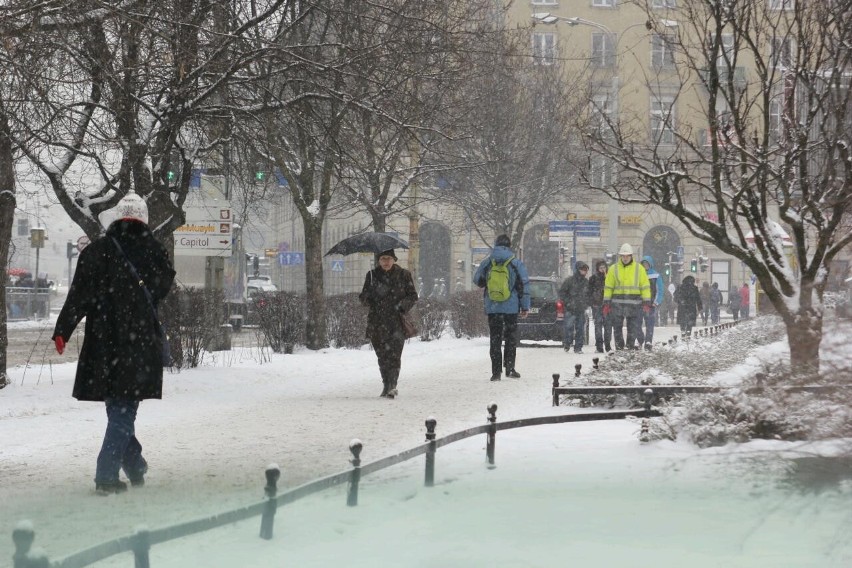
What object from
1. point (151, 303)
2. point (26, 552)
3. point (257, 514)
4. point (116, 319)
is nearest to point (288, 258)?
point (151, 303)

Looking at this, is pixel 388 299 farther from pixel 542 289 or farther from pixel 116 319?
pixel 542 289

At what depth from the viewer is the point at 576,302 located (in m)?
24.1

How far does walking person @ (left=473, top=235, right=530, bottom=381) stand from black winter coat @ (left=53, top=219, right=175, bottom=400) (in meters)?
8.75

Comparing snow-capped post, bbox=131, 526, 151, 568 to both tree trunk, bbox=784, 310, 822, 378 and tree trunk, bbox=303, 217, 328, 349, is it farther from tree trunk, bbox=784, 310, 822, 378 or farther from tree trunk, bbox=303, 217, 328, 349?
tree trunk, bbox=303, 217, 328, 349

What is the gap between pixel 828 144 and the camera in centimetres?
1226

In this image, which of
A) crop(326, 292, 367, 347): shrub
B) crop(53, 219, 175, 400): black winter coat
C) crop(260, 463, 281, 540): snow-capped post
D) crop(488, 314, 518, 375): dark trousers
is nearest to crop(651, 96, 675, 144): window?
crop(488, 314, 518, 375): dark trousers

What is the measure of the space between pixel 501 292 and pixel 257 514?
10464 millimetres

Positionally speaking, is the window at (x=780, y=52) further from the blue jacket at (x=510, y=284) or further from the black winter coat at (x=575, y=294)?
the black winter coat at (x=575, y=294)

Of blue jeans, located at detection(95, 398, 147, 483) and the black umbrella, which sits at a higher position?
the black umbrella

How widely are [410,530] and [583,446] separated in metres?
3.51

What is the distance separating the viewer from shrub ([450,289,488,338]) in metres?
27.3

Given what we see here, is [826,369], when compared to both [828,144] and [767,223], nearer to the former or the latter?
[828,144]

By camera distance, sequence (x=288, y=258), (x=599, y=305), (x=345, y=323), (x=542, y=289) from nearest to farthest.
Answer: (x=345, y=323) < (x=599, y=305) < (x=542, y=289) < (x=288, y=258)

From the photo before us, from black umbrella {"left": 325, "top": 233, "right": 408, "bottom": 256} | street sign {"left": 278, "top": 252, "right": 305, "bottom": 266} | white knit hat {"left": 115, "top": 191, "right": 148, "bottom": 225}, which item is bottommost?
white knit hat {"left": 115, "top": 191, "right": 148, "bottom": 225}
